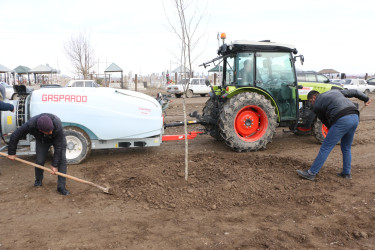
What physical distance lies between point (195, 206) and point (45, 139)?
101 inches

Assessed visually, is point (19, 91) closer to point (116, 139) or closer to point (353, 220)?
point (116, 139)

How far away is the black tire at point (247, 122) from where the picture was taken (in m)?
6.48

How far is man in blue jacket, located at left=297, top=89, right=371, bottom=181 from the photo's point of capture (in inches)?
190

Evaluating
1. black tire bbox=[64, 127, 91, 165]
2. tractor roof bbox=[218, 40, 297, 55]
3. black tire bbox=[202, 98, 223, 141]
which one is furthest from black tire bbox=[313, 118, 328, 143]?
black tire bbox=[64, 127, 91, 165]

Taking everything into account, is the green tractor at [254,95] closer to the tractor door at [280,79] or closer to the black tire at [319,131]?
the tractor door at [280,79]

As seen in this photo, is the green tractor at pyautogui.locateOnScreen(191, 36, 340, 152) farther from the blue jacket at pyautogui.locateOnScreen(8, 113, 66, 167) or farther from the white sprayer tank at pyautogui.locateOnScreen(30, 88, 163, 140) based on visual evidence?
the blue jacket at pyautogui.locateOnScreen(8, 113, 66, 167)

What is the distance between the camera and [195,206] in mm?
4148

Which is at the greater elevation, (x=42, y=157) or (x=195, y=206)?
(x=42, y=157)

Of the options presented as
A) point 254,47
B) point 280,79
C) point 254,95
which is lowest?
point 254,95

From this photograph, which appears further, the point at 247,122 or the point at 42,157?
the point at 247,122

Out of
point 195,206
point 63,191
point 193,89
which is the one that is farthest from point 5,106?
point 193,89

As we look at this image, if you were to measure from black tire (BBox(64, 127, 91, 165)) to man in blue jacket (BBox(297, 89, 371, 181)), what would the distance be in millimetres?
3948

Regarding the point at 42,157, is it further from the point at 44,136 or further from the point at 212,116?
the point at 212,116

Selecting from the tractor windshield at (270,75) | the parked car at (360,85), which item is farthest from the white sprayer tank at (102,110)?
the parked car at (360,85)
